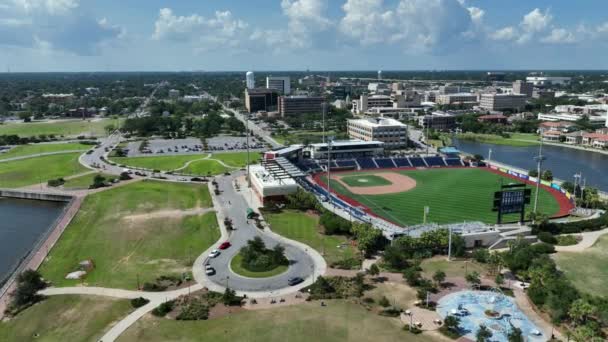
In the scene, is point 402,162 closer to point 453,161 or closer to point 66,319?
→ point 453,161

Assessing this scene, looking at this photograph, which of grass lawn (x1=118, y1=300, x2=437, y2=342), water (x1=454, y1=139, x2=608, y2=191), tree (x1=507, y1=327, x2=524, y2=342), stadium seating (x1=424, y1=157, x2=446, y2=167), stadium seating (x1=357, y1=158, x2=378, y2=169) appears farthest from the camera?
stadium seating (x1=424, y1=157, x2=446, y2=167)

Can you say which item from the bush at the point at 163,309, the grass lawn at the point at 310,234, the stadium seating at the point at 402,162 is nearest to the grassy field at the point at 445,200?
the stadium seating at the point at 402,162

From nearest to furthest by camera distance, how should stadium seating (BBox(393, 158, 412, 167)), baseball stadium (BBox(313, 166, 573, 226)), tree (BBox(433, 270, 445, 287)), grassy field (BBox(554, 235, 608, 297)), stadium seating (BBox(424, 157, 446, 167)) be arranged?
tree (BBox(433, 270, 445, 287))
grassy field (BBox(554, 235, 608, 297))
baseball stadium (BBox(313, 166, 573, 226))
stadium seating (BBox(393, 158, 412, 167))
stadium seating (BBox(424, 157, 446, 167))

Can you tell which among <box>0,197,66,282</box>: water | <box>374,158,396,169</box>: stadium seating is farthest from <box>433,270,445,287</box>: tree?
<box>374,158,396,169</box>: stadium seating

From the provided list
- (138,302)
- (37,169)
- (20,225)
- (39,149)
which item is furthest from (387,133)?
(138,302)

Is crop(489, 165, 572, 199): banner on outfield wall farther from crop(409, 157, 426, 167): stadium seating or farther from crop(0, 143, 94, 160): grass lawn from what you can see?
crop(0, 143, 94, 160): grass lawn

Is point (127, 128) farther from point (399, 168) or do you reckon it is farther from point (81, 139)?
point (399, 168)
